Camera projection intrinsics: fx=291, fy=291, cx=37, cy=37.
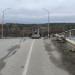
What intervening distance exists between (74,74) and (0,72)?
3266 mm

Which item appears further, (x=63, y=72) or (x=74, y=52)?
(x=74, y=52)

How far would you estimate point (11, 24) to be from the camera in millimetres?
151875

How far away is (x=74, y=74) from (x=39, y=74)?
60.2 inches

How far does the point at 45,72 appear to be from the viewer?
42.6 ft

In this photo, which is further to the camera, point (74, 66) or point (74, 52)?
point (74, 52)

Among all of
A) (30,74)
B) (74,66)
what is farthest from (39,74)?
(74,66)

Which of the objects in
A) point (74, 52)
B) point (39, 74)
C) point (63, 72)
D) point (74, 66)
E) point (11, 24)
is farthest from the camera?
point (11, 24)

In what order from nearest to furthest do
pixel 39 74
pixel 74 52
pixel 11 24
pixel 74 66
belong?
1. pixel 39 74
2. pixel 74 66
3. pixel 74 52
4. pixel 11 24

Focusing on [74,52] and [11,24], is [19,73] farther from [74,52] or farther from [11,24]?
[11,24]

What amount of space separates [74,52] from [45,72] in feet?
30.7

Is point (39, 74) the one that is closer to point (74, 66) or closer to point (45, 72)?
point (45, 72)

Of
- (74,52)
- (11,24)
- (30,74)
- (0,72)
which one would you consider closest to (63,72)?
(30,74)

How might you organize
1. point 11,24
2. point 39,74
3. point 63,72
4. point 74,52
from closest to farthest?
point 39,74 → point 63,72 → point 74,52 → point 11,24

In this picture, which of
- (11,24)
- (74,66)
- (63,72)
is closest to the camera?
(63,72)
